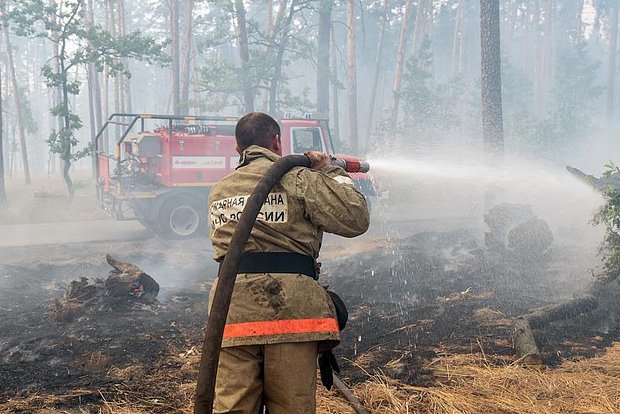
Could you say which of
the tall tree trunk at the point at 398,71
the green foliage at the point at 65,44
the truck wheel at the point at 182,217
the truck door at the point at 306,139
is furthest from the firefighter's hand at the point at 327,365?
the tall tree trunk at the point at 398,71

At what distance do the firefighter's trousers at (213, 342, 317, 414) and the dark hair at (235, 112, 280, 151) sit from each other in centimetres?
107

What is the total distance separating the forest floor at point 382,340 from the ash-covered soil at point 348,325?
2 centimetres

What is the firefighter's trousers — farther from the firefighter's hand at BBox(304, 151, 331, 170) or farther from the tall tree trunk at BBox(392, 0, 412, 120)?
the tall tree trunk at BBox(392, 0, 412, 120)

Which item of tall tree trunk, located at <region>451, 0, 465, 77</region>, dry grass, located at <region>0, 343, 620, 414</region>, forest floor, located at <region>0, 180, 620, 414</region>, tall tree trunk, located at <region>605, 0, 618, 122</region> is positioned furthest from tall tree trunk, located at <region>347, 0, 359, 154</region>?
dry grass, located at <region>0, 343, 620, 414</region>

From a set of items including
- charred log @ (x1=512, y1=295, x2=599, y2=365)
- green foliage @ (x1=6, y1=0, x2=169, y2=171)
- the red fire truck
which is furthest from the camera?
green foliage @ (x1=6, y1=0, x2=169, y2=171)

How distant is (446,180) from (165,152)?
12372 millimetres

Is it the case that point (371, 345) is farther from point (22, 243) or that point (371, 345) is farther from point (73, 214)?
point (73, 214)

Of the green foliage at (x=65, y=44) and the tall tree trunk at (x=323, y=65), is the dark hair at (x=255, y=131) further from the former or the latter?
the tall tree trunk at (x=323, y=65)

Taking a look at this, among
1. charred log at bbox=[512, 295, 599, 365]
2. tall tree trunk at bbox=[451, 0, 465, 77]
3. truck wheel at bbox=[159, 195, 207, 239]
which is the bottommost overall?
charred log at bbox=[512, 295, 599, 365]

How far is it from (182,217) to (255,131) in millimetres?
10379

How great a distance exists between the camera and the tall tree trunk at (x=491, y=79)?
12.8 m

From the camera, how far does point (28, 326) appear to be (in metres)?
6.69

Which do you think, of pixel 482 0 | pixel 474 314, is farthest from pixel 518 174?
pixel 474 314

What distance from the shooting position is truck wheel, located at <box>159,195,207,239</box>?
502 inches
